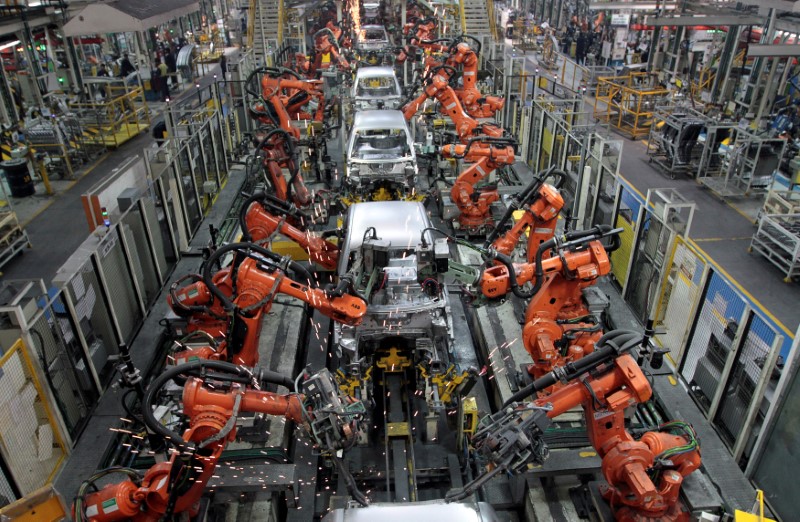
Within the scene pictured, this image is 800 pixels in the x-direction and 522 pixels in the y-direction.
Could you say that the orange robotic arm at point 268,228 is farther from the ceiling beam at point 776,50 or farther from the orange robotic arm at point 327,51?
the orange robotic arm at point 327,51

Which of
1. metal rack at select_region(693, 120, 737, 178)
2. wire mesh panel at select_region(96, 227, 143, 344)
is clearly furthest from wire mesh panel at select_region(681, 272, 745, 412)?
metal rack at select_region(693, 120, 737, 178)

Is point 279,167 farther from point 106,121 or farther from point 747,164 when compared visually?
point 747,164

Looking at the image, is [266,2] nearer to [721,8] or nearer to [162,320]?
[721,8]

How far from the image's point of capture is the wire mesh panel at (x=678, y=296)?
5938 millimetres

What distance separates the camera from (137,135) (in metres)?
16.6

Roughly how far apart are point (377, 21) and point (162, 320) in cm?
2986

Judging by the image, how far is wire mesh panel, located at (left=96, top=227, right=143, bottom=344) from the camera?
647 cm

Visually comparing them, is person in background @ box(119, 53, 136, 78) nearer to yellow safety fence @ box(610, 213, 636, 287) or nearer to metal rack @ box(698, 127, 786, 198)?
metal rack @ box(698, 127, 786, 198)

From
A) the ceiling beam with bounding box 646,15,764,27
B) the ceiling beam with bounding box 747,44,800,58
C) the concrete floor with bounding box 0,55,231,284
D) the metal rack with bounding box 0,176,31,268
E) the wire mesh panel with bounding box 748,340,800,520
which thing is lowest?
the concrete floor with bounding box 0,55,231,284

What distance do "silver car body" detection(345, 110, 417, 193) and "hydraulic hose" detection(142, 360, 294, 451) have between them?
525cm

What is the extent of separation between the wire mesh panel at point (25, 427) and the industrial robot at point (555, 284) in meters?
4.21

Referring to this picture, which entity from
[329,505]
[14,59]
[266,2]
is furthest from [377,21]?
[329,505]

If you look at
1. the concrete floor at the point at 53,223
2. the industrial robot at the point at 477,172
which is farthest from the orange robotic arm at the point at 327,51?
the industrial robot at the point at 477,172

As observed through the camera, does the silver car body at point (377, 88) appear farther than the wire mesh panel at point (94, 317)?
Yes
